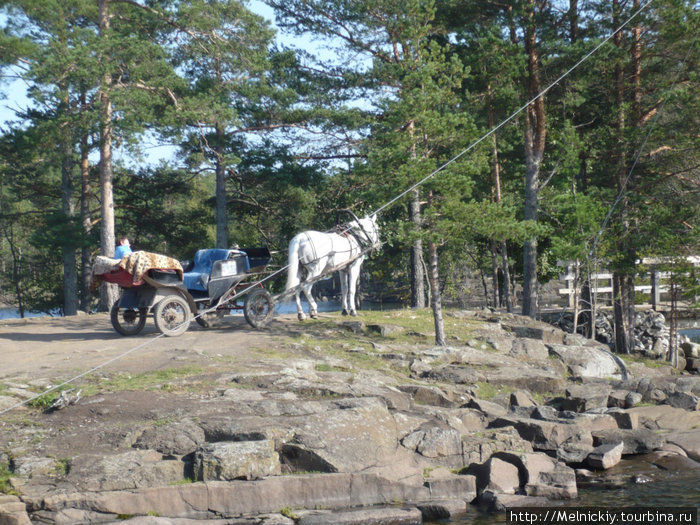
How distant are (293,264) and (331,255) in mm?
1064

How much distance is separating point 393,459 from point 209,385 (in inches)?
118

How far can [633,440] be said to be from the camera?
34.7 ft

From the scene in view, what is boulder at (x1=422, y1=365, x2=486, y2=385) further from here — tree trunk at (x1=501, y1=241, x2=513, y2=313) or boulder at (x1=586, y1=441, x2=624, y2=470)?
tree trunk at (x1=501, y1=241, x2=513, y2=313)

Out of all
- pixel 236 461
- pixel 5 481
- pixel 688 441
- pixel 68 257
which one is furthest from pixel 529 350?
pixel 68 257

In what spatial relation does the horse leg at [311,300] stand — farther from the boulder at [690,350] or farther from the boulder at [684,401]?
the boulder at [690,350]

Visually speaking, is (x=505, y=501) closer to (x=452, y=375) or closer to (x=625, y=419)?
(x=625, y=419)

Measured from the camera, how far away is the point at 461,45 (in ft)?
74.8

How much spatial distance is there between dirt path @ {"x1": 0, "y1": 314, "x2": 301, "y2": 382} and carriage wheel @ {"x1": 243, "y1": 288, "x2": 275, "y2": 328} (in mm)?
191

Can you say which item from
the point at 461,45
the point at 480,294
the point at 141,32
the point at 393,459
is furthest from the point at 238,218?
the point at 480,294

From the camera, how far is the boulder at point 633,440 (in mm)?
10492

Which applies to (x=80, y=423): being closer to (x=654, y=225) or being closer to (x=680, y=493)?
(x=680, y=493)

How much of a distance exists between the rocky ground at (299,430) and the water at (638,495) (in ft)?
0.63

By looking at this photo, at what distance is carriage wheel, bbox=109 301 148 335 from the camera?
1345 cm

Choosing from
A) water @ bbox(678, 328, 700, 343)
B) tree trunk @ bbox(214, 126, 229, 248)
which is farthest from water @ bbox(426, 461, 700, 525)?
water @ bbox(678, 328, 700, 343)
